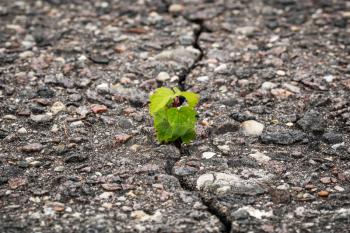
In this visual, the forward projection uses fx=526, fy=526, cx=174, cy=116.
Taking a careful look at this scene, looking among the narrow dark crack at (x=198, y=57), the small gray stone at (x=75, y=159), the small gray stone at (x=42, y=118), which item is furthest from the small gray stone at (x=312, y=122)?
the small gray stone at (x=42, y=118)

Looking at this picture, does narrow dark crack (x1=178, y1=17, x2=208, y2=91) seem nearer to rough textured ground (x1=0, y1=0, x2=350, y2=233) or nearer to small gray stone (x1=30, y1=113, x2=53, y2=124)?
rough textured ground (x1=0, y1=0, x2=350, y2=233)

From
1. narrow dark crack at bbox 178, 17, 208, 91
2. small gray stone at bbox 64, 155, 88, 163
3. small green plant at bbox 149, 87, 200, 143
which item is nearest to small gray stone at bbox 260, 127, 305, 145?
small green plant at bbox 149, 87, 200, 143

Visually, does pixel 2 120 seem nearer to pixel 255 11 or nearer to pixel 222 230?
pixel 222 230

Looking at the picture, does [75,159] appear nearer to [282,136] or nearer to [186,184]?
[186,184]

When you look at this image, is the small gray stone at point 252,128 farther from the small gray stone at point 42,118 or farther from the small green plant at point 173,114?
the small gray stone at point 42,118

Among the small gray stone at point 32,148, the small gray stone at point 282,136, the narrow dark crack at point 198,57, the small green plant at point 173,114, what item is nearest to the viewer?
the small green plant at point 173,114

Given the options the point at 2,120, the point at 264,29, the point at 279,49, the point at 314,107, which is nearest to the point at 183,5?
the point at 264,29
